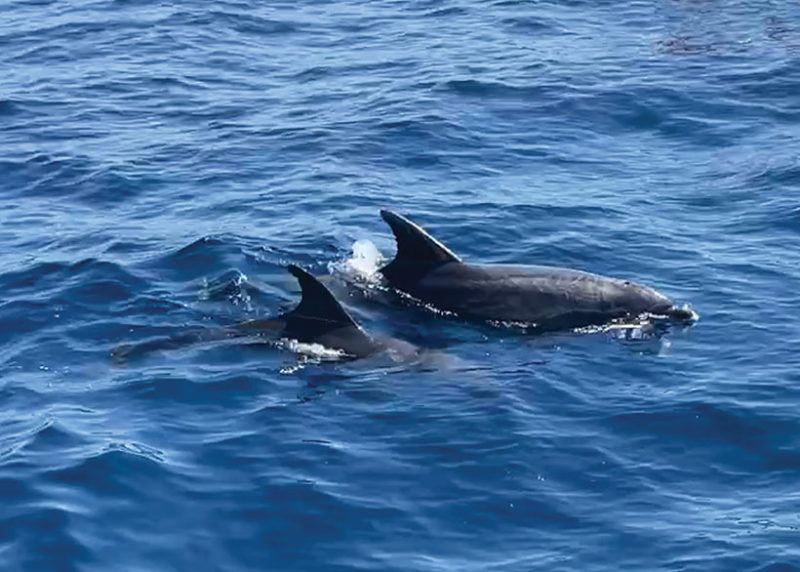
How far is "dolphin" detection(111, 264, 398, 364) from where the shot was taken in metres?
16.8

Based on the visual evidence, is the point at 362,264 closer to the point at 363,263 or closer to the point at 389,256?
the point at 363,263

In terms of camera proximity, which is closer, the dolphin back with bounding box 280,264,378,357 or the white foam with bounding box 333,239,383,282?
the dolphin back with bounding box 280,264,378,357

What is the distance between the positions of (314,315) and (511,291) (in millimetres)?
2418

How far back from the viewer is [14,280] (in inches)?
768

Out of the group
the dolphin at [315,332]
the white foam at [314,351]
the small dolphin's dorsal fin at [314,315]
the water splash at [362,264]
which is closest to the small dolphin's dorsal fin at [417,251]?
the water splash at [362,264]

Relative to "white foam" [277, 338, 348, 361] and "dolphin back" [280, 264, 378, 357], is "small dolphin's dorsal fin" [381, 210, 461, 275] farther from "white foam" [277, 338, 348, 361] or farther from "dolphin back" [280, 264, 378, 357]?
"white foam" [277, 338, 348, 361]

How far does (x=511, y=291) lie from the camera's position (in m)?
18.2

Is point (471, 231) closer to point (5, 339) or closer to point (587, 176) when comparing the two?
point (587, 176)

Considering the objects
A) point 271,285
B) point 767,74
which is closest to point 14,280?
point 271,285

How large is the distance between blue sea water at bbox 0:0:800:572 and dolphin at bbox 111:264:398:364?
0.31 meters

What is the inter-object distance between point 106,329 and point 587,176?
26.6 feet

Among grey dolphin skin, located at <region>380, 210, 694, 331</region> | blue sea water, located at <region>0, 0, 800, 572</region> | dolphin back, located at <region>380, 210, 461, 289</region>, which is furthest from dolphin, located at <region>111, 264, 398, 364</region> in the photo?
dolphin back, located at <region>380, 210, 461, 289</region>

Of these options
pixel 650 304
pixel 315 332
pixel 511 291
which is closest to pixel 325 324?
pixel 315 332

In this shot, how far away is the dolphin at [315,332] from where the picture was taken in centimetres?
1680
